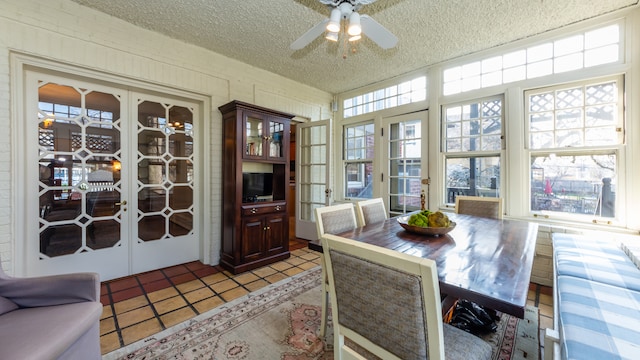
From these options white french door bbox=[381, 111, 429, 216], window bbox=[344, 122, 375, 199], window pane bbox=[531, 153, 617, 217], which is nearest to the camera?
window pane bbox=[531, 153, 617, 217]

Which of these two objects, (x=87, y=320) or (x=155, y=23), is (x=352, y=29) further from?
(x=87, y=320)

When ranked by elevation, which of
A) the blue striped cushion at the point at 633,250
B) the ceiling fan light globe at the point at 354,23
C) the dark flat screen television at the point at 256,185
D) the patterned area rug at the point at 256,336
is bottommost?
the patterned area rug at the point at 256,336

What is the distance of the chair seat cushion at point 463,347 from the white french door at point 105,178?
3206 mm

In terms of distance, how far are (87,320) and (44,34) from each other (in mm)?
2537

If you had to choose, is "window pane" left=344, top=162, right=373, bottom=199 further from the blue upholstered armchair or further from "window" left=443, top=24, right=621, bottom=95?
the blue upholstered armchair

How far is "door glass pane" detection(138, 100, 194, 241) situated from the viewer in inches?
117

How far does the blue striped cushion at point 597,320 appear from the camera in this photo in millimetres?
980

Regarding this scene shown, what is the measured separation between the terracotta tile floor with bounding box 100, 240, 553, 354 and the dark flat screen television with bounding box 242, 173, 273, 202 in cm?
97

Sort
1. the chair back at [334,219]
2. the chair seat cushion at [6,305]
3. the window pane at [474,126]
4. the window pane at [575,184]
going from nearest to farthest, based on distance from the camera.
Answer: the chair seat cushion at [6,305]
the chair back at [334,219]
the window pane at [575,184]
the window pane at [474,126]

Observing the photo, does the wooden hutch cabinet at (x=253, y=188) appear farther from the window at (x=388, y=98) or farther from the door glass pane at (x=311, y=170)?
the window at (x=388, y=98)

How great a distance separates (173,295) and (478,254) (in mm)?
2665

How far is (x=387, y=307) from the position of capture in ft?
3.02

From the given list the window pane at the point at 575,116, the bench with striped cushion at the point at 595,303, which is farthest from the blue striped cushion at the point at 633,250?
the window pane at the point at 575,116

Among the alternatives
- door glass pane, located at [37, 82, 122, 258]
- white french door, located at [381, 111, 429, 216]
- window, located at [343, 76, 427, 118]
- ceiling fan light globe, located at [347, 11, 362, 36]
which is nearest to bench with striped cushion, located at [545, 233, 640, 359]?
white french door, located at [381, 111, 429, 216]
